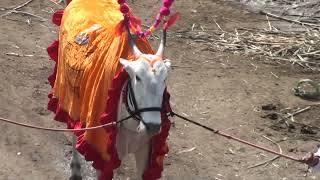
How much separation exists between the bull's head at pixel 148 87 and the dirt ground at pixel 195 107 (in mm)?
2019

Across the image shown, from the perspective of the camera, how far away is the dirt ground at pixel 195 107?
6.19m

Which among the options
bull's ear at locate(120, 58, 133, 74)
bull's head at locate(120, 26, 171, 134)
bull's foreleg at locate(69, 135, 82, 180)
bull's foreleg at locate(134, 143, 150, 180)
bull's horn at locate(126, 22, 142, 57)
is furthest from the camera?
bull's foreleg at locate(69, 135, 82, 180)

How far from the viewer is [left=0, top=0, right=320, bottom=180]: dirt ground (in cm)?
619

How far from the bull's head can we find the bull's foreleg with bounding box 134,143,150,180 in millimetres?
525

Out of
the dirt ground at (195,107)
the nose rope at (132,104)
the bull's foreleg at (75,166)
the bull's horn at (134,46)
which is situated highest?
the bull's horn at (134,46)

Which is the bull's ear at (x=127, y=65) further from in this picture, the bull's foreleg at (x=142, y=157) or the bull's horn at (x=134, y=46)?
the bull's foreleg at (x=142, y=157)

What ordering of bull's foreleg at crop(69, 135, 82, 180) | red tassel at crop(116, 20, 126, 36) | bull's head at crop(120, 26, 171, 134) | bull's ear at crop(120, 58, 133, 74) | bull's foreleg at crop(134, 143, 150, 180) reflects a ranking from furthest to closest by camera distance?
bull's foreleg at crop(69, 135, 82, 180) → bull's foreleg at crop(134, 143, 150, 180) → red tassel at crop(116, 20, 126, 36) → bull's ear at crop(120, 58, 133, 74) → bull's head at crop(120, 26, 171, 134)

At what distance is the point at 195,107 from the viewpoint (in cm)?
747

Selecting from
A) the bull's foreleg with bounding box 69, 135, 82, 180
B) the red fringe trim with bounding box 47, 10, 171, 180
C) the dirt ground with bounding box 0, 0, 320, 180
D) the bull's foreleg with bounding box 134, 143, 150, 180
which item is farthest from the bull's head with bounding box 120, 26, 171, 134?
the dirt ground with bounding box 0, 0, 320, 180

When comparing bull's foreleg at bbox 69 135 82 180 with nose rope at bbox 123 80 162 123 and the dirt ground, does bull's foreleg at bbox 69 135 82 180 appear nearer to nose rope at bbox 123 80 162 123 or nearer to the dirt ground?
the dirt ground

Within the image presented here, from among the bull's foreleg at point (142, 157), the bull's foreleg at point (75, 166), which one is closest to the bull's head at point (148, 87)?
the bull's foreleg at point (142, 157)

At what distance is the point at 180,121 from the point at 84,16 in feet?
7.10

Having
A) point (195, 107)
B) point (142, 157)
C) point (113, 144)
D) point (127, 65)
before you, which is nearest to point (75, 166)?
point (142, 157)

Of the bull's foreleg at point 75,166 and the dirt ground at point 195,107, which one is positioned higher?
the bull's foreleg at point 75,166
